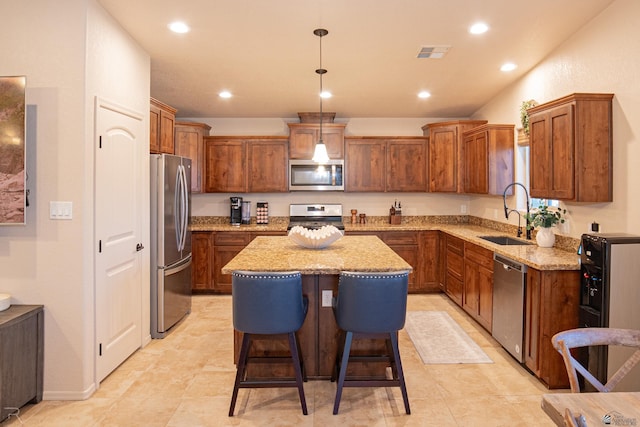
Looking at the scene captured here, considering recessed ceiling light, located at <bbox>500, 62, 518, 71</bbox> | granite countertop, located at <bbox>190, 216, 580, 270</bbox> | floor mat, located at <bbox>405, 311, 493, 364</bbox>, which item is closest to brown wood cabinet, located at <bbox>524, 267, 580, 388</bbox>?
granite countertop, located at <bbox>190, 216, 580, 270</bbox>

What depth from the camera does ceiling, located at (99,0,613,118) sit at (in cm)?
291

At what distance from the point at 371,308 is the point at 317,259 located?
0.61m

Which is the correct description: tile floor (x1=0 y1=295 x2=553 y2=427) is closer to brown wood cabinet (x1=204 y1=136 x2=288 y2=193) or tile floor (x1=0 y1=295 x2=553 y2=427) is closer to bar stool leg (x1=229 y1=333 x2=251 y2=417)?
bar stool leg (x1=229 y1=333 x2=251 y2=417)

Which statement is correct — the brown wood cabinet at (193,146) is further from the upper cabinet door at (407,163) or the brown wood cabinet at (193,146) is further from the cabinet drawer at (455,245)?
the cabinet drawer at (455,245)

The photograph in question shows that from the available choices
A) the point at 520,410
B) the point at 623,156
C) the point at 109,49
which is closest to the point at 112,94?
the point at 109,49

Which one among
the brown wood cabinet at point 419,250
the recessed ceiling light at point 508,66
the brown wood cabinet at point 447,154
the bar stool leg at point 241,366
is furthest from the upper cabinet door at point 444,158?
the bar stool leg at point 241,366

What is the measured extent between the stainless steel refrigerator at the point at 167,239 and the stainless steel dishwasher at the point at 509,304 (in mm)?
3044

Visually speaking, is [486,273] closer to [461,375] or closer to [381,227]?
[461,375]

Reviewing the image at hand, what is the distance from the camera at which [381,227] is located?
5.65 meters

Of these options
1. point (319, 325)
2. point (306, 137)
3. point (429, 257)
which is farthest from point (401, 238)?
point (319, 325)

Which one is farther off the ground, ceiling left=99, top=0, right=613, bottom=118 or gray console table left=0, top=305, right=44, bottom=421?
ceiling left=99, top=0, right=613, bottom=118

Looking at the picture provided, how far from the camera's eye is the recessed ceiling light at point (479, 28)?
3150mm

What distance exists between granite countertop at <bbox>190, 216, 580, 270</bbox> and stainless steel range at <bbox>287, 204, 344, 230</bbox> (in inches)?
6.3

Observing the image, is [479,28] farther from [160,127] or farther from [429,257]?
[429,257]
